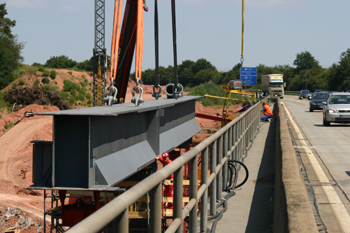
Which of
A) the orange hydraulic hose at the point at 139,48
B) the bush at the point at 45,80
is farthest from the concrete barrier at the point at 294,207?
the bush at the point at 45,80

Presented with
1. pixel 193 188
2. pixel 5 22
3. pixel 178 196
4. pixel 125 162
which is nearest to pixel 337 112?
pixel 125 162

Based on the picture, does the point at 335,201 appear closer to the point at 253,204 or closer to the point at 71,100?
the point at 253,204

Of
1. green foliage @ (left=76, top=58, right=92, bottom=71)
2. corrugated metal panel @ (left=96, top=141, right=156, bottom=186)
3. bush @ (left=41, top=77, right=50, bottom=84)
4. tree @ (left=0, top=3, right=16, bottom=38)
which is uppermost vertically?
tree @ (left=0, top=3, right=16, bottom=38)

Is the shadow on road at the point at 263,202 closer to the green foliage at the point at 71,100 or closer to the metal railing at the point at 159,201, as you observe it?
the metal railing at the point at 159,201

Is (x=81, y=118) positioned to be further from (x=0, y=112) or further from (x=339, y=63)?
(x=339, y=63)

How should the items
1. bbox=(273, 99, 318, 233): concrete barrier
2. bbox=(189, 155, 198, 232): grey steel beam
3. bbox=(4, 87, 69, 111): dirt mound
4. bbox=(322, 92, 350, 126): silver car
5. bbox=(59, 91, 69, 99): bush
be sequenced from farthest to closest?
bbox=(59, 91, 69, 99): bush, bbox=(4, 87, 69, 111): dirt mound, bbox=(322, 92, 350, 126): silver car, bbox=(189, 155, 198, 232): grey steel beam, bbox=(273, 99, 318, 233): concrete barrier

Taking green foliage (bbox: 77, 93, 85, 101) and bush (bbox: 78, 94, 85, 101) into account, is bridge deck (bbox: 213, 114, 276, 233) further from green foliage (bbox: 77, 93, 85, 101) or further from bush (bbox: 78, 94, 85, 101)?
green foliage (bbox: 77, 93, 85, 101)

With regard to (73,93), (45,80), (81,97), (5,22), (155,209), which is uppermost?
(5,22)

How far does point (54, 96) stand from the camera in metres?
58.4

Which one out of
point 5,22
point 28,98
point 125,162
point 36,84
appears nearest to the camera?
point 125,162

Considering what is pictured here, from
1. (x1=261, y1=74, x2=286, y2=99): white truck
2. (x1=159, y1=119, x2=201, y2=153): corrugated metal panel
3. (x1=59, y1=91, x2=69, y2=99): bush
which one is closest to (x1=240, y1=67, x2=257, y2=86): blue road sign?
(x1=261, y1=74, x2=286, y2=99): white truck

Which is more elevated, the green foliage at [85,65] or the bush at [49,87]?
the green foliage at [85,65]

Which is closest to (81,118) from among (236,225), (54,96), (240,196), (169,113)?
(236,225)

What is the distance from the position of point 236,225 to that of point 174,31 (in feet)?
28.5
